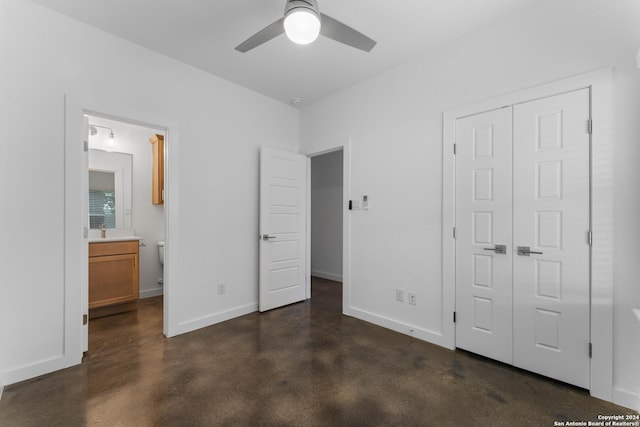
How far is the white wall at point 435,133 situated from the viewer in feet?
5.79

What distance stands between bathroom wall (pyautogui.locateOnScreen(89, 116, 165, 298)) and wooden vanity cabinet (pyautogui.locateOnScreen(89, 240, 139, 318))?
0.66 m

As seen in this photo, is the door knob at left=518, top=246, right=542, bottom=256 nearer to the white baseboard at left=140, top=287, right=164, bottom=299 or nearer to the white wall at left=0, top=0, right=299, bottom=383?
the white wall at left=0, top=0, right=299, bottom=383

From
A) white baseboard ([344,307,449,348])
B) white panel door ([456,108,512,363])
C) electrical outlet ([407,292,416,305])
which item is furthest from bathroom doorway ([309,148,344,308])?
white panel door ([456,108,512,363])

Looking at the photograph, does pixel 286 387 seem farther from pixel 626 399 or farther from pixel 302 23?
pixel 302 23

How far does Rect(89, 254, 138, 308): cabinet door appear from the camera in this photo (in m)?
3.23

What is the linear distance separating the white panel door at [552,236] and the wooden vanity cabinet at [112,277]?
412cm

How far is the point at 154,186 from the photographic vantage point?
416cm

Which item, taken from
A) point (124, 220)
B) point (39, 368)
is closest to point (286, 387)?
point (39, 368)

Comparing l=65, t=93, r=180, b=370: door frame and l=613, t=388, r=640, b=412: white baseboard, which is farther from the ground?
l=65, t=93, r=180, b=370: door frame

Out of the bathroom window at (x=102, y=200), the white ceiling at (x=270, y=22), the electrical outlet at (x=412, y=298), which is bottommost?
the electrical outlet at (x=412, y=298)

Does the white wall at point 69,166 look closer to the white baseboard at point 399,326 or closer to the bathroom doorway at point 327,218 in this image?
the white baseboard at point 399,326

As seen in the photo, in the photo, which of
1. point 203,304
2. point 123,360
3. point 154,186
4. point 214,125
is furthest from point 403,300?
point 154,186

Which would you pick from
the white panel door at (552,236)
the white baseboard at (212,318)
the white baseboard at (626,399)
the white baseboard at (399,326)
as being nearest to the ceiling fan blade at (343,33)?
the white panel door at (552,236)

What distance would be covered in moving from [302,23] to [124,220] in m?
3.83
